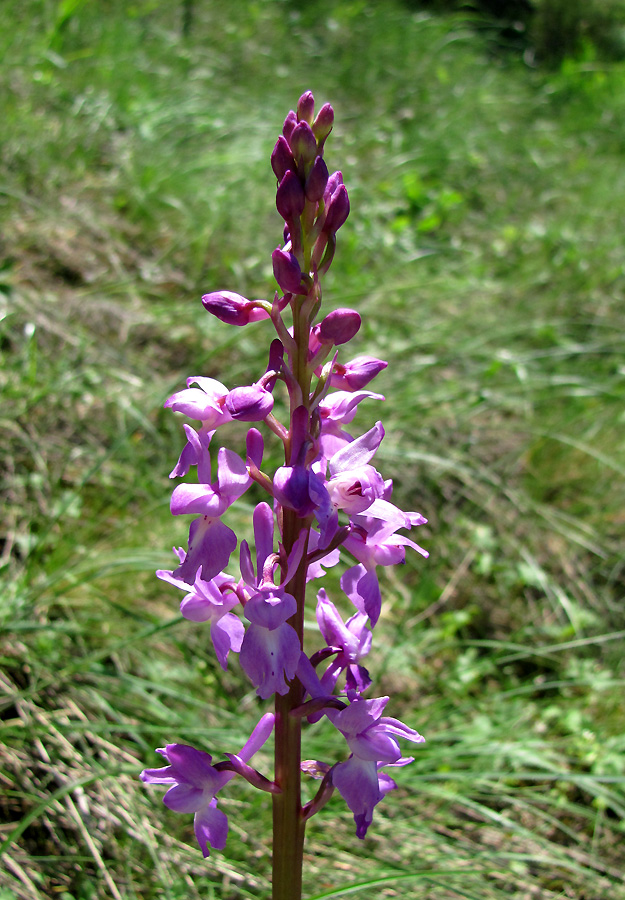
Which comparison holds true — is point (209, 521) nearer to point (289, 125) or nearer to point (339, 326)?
point (339, 326)

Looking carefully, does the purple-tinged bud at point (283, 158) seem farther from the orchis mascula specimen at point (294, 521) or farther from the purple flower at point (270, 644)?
the purple flower at point (270, 644)

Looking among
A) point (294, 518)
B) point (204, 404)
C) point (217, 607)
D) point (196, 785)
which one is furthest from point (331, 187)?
point (196, 785)

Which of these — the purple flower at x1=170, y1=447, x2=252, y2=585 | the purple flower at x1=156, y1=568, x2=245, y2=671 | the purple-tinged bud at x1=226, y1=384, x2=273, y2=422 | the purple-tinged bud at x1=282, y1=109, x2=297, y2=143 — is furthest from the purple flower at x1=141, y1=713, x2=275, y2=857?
the purple-tinged bud at x1=282, y1=109, x2=297, y2=143

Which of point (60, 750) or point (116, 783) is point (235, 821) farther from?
point (60, 750)

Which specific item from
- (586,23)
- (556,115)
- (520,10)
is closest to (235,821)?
(556,115)

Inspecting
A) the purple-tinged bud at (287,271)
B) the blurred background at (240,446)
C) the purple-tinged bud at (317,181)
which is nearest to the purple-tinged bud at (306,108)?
the purple-tinged bud at (317,181)

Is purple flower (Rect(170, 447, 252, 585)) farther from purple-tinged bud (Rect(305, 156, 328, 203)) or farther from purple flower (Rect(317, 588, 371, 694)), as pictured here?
purple-tinged bud (Rect(305, 156, 328, 203))
